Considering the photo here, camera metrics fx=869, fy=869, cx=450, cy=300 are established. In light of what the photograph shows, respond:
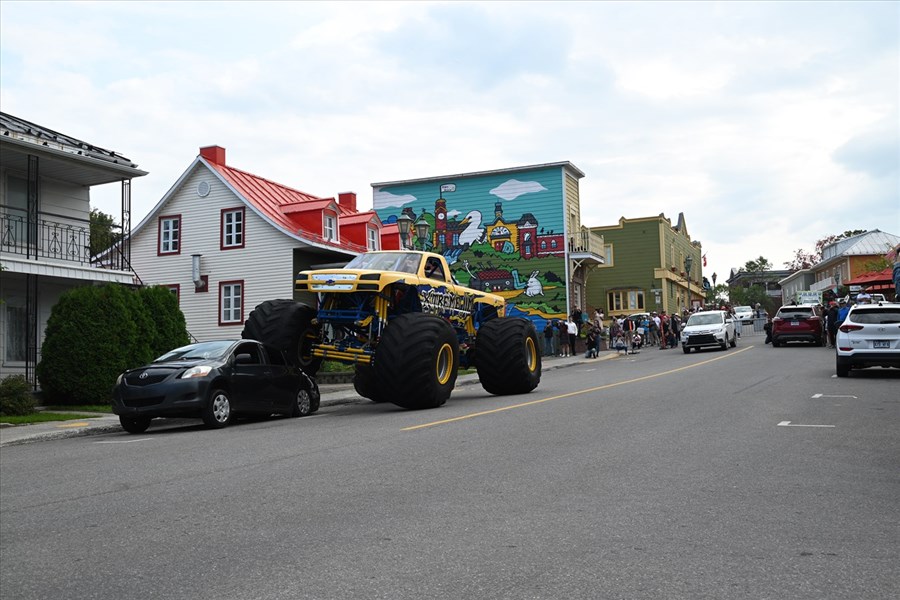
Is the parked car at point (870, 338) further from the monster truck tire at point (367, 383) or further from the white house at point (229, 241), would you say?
the white house at point (229, 241)

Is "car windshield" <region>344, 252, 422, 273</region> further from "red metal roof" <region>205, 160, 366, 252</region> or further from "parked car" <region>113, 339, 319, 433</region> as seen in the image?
"red metal roof" <region>205, 160, 366, 252</region>

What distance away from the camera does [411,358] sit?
1369 centimetres

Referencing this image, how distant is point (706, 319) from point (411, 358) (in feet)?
85.3

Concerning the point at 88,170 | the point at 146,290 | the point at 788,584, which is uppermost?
the point at 88,170

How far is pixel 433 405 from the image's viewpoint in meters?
14.5

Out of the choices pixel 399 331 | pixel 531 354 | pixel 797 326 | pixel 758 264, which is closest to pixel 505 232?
pixel 797 326

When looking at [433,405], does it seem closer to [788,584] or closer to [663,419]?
[663,419]

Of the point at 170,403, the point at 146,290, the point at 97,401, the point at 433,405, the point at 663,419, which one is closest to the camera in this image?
the point at 663,419

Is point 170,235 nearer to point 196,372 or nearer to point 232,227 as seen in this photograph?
point 232,227

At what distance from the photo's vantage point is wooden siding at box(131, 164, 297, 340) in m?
32.3

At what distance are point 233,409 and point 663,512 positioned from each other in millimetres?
9081

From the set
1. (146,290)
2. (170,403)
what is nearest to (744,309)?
(146,290)

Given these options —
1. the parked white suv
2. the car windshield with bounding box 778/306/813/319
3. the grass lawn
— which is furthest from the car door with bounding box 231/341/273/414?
the car windshield with bounding box 778/306/813/319

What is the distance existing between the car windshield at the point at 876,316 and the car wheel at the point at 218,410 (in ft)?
45.3
